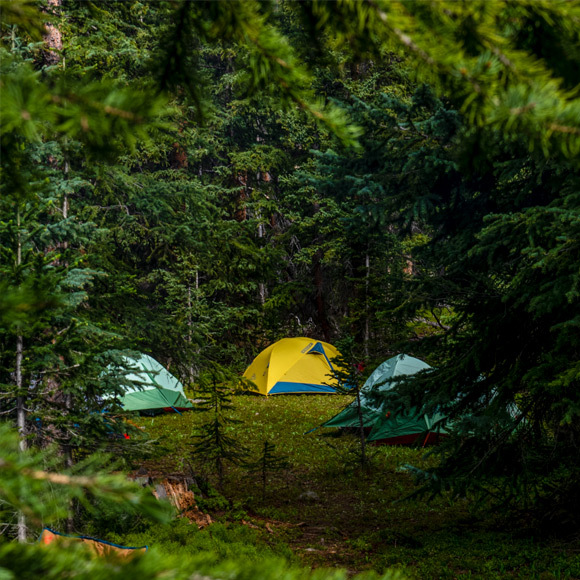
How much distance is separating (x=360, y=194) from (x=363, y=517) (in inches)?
177

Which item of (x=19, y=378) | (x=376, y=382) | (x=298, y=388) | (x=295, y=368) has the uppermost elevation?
(x=19, y=378)

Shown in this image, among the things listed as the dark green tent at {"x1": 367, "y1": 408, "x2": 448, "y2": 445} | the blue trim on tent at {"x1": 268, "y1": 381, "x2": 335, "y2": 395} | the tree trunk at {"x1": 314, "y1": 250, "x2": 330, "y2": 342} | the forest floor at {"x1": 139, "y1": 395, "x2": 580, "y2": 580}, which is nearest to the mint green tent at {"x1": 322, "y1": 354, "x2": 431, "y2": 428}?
the dark green tent at {"x1": 367, "y1": 408, "x2": 448, "y2": 445}

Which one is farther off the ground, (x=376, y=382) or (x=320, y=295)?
(x=320, y=295)

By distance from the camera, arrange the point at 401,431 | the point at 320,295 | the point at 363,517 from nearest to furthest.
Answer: the point at 363,517
the point at 401,431
the point at 320,295

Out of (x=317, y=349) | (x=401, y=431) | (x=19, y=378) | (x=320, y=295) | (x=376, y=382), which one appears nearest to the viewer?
(x=19, y=378)

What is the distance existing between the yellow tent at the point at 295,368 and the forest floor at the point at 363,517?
4165 mm

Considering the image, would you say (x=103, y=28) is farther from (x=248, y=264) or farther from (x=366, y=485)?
(x=366, y=485)

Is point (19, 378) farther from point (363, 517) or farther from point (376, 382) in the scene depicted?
point (376, 382)

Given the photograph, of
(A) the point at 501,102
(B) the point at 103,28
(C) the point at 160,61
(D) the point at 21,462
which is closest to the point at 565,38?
(A) the point at 501,102

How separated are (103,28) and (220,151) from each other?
1347cm

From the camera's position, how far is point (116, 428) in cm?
525

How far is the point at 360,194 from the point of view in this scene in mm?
6699

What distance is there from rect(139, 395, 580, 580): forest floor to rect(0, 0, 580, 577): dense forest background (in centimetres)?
46

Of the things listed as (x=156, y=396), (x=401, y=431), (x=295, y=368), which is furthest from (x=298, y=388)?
(x=401, y=431)
